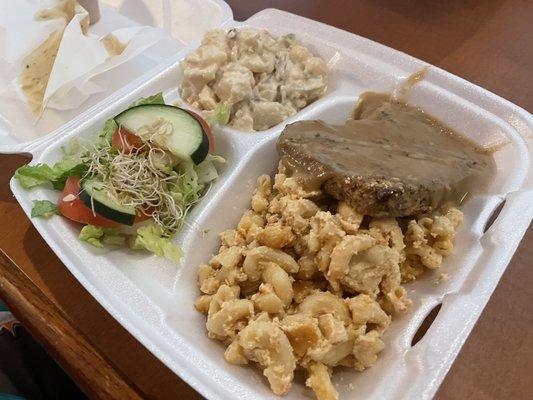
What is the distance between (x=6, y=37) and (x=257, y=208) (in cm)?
159

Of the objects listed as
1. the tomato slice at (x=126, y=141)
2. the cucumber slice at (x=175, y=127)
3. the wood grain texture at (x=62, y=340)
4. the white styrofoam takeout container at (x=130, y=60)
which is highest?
the cucumber slice at (x=175, y=127)

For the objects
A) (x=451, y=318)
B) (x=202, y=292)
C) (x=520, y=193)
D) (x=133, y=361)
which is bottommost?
(x=133, y=361)

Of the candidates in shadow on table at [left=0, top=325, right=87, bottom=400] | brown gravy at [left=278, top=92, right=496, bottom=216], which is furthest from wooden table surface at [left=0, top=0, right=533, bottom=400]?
shadow on table at [left=0, top=325, right=87, bottom=400]

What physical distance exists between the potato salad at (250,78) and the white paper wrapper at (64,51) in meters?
0.47

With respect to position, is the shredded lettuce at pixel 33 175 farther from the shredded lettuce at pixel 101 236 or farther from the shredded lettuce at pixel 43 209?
the shredded lettuce at pixel 101 236

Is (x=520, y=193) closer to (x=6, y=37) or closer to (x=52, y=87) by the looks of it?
(x=52, y=87)

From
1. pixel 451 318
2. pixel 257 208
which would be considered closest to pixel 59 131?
pixel 257 208

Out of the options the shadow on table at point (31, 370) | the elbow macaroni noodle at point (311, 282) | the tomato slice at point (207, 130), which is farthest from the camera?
the shadow on table at point (31, 370)

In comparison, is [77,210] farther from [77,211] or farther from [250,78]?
[250,78]

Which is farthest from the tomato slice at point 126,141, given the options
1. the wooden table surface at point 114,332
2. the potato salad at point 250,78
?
the wooden table surface at point 114,332

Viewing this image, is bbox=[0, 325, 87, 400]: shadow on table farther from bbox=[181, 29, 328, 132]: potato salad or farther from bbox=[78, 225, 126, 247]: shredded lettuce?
bbox=[181, 29, 328, 132]: potato salad

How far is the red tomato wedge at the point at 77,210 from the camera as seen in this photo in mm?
1581

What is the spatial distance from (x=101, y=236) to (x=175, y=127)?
46 centimetres

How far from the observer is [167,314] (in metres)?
1.43
